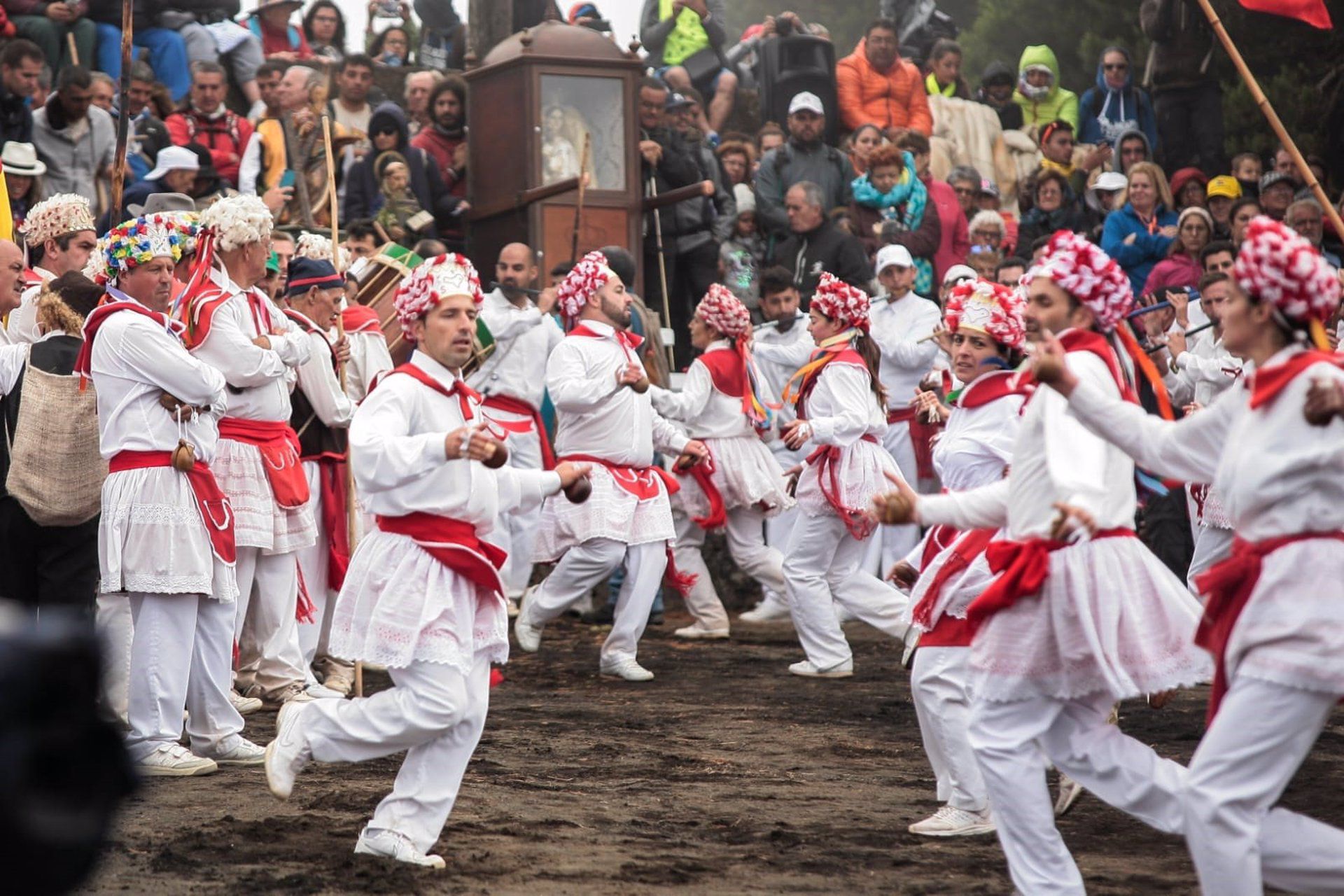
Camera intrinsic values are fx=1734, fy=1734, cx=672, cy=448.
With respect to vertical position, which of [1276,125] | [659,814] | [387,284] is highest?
[1276,125]

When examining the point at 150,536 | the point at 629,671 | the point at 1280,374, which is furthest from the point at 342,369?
the point at 1280,374

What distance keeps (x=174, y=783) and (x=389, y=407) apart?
2.05m

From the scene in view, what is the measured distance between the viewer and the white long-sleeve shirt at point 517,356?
1116 centimetres

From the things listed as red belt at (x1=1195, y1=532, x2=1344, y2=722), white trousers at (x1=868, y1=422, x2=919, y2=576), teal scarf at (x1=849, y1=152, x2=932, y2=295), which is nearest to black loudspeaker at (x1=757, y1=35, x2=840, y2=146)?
teal scarf at (x1=849, y1=152, x2=932, y2=295)

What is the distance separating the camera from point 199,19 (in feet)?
44.8

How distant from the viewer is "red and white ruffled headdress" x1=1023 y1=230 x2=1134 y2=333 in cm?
494

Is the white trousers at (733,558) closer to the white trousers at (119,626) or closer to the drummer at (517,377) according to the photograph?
the drummer at (517,377)

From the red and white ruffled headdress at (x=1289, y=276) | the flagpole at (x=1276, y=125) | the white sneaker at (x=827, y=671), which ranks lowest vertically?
the white sneaker at (x=827, y=671)

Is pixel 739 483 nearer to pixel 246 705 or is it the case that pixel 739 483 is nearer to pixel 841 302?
pixel 841 302

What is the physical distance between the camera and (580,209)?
12742mm

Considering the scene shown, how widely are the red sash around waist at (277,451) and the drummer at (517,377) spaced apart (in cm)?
290

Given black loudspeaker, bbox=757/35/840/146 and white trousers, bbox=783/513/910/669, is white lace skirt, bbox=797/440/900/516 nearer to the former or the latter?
white trousers, bbox=783/513/910/669

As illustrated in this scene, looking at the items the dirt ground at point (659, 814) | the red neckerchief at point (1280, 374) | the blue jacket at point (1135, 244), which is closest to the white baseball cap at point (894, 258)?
the blue jacket at point (1135, 244)

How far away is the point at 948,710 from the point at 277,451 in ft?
11.2
